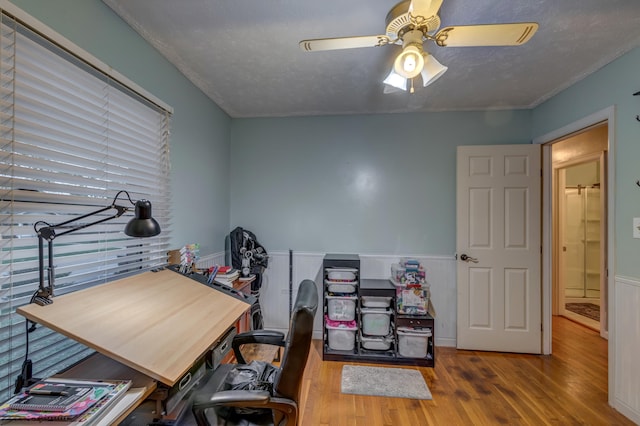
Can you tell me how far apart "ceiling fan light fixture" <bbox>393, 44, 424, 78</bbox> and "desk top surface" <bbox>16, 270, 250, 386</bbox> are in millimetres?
1609

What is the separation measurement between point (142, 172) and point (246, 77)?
123 cm

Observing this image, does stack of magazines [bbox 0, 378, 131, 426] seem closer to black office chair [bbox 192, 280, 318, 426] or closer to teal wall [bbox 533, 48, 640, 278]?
black office chair [bbox 192, 280, 318, 426]

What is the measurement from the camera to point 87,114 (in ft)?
4.83

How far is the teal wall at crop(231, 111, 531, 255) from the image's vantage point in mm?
3211

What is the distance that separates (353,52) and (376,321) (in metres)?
2.42

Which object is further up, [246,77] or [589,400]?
[246,77]

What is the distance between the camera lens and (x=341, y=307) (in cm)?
284

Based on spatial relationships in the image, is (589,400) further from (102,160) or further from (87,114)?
(87,114)

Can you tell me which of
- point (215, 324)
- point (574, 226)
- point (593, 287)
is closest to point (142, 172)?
point (215, 324)

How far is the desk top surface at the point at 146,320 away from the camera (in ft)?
3.17

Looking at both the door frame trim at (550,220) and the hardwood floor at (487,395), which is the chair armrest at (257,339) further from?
the door frame trim at (550,220)

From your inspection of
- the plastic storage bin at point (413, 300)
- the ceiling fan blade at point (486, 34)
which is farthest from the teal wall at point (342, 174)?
the ceiling fan blade at point (486, 34)

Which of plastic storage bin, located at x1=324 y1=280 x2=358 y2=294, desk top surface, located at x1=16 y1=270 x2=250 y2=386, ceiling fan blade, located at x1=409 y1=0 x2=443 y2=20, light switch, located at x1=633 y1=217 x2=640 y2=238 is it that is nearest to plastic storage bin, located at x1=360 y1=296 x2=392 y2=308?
plastic storage bin, located at x1=324 y1=280 x2=358 y2=294

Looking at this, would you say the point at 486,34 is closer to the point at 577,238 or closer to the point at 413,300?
the point at 413,300
